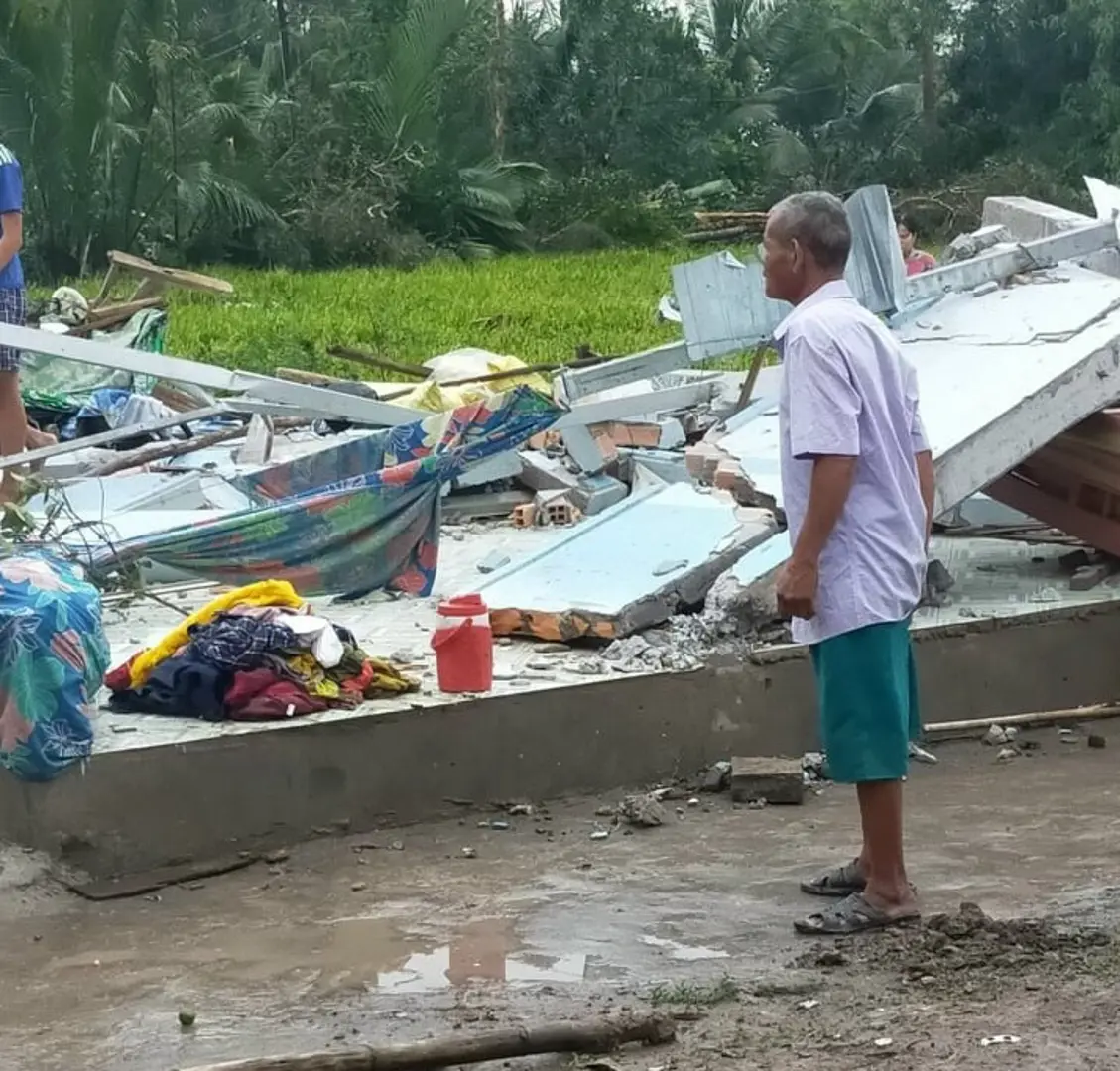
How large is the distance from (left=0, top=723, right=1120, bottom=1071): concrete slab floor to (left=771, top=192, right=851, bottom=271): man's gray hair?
162cm

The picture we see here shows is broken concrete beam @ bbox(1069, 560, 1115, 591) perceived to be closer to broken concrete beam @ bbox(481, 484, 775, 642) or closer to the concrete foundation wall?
the concrete foundation wall

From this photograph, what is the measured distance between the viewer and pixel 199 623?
554 cm

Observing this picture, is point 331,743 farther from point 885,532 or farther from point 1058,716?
point 1058,716

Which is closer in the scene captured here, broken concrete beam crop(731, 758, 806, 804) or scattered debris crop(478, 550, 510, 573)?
broken concrete beam crop(731, 758, 806, 804)

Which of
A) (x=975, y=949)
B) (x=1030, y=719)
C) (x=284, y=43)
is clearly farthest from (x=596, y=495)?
(x=284, y=43)

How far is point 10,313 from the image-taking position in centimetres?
797

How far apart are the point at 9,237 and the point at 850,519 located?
4.79 m

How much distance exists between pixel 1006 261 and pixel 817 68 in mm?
26498

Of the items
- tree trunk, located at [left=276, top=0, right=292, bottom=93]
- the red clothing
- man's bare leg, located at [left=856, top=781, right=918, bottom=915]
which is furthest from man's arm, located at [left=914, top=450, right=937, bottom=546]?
tree trunk, located at [left=276, top=0, right=292, bottom=93]

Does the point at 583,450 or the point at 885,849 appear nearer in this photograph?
the point at 885,849

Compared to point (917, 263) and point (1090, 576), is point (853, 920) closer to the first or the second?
point (1090, 576)

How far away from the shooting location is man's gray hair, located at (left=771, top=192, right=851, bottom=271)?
4.23 metres

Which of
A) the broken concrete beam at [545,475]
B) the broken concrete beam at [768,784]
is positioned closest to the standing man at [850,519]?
the broken concrete beam at [768,784]

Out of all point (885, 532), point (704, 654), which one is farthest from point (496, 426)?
point (885, 532)
